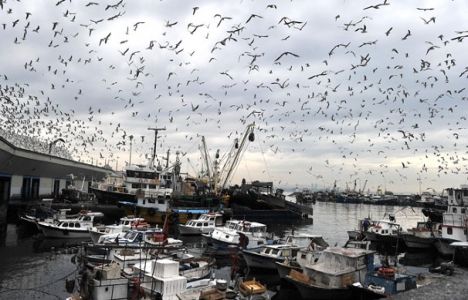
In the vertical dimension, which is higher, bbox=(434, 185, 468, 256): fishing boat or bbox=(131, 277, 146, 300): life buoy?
bbox=(434, 185, 468, 256): fishing boat

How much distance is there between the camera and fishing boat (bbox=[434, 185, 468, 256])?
44.6 m

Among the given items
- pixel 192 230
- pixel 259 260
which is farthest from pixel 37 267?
pixel 192 230

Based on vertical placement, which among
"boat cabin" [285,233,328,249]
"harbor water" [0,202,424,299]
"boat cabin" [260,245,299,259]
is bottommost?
"harbor water" [0,202,424,299]

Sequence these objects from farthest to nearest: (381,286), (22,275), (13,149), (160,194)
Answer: (160,194) < (13,149) < (22,275) < (381,286)

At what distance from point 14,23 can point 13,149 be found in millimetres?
43348

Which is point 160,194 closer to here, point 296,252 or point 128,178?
point 128,178

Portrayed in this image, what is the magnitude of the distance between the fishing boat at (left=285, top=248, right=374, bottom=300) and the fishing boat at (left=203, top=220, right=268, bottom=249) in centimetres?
1237

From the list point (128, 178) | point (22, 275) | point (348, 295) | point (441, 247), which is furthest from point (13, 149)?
point (441, 247)

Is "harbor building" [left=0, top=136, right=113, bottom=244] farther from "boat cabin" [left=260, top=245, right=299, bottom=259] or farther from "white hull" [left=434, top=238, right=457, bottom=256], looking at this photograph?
"white hull" [left=434, top=238, right=457, bottom=256]

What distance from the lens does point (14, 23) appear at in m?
16.8

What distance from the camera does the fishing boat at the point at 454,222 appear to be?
4460cm

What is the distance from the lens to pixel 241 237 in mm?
39469

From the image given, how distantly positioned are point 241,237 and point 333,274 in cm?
1620

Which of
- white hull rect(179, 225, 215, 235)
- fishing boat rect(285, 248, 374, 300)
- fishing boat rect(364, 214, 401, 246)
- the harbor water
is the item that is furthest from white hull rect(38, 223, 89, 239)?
fishing boat rect(364, 214, 401, 246)
